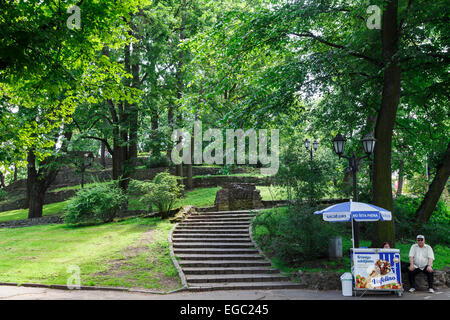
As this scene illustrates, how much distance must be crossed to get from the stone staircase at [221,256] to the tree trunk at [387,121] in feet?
12.2

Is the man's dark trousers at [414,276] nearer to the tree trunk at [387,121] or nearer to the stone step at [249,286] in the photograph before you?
the tree trunk at [387,121]

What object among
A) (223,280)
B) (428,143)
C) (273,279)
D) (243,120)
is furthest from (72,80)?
(428,143)

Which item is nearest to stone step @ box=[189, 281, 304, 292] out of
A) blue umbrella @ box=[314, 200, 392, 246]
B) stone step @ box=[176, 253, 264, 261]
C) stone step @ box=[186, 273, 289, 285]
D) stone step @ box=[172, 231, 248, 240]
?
stone step @ box=[186, 273, 289, 285]

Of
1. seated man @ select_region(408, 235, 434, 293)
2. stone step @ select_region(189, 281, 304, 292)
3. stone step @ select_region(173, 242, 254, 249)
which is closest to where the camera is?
seated man @ select_region(408, 235, 434, 293)

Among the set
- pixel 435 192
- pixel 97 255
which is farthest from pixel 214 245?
pixel 435 192

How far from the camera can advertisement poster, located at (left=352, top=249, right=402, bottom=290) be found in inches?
345

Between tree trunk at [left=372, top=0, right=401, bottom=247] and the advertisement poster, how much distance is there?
195 centimetres

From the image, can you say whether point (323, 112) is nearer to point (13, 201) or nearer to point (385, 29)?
point (385, 29)

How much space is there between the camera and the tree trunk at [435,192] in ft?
48.4

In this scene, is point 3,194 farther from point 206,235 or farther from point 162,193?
point 206,235

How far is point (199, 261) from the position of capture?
39.4ft

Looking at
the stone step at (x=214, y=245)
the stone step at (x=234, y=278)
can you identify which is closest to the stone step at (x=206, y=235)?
the stone step at (x=214, y=245)

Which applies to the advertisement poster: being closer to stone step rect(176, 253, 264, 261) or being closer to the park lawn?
stone step rect(176, 253, 264, 261)

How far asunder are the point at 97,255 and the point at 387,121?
1083 centimetres
